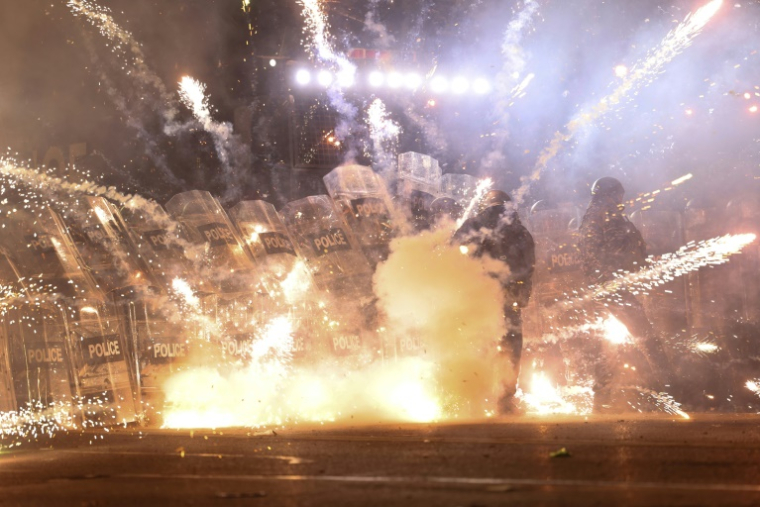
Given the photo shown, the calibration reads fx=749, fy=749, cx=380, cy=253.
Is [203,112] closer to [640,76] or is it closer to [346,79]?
[346,79]

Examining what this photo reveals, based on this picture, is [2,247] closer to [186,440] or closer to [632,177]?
[186,440]

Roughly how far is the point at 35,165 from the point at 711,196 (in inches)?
461

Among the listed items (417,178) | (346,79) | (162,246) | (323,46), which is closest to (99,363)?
(162,246)

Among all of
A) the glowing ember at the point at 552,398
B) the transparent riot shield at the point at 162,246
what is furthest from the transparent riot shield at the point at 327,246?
the glowing ember at the point at 552,398

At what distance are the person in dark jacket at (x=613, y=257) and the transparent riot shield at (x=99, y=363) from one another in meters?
5.98

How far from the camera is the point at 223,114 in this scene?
44.5 feet

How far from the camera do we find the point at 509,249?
914 centimetres

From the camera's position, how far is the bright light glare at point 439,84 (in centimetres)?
1359

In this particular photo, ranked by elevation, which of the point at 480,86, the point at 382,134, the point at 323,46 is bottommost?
the point at 382,134

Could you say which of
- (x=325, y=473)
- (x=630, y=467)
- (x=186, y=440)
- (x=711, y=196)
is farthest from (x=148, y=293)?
(x=711, y=196)

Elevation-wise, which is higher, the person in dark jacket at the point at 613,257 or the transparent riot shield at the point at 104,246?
the transparent riot shield at the point at 104,246

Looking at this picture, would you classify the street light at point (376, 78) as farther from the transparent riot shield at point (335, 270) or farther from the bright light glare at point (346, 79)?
the transparent riot shield at point (335, 270)

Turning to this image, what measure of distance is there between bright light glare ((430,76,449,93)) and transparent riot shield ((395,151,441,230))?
1.24 m

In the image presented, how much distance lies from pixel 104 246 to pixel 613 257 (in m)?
6.80
